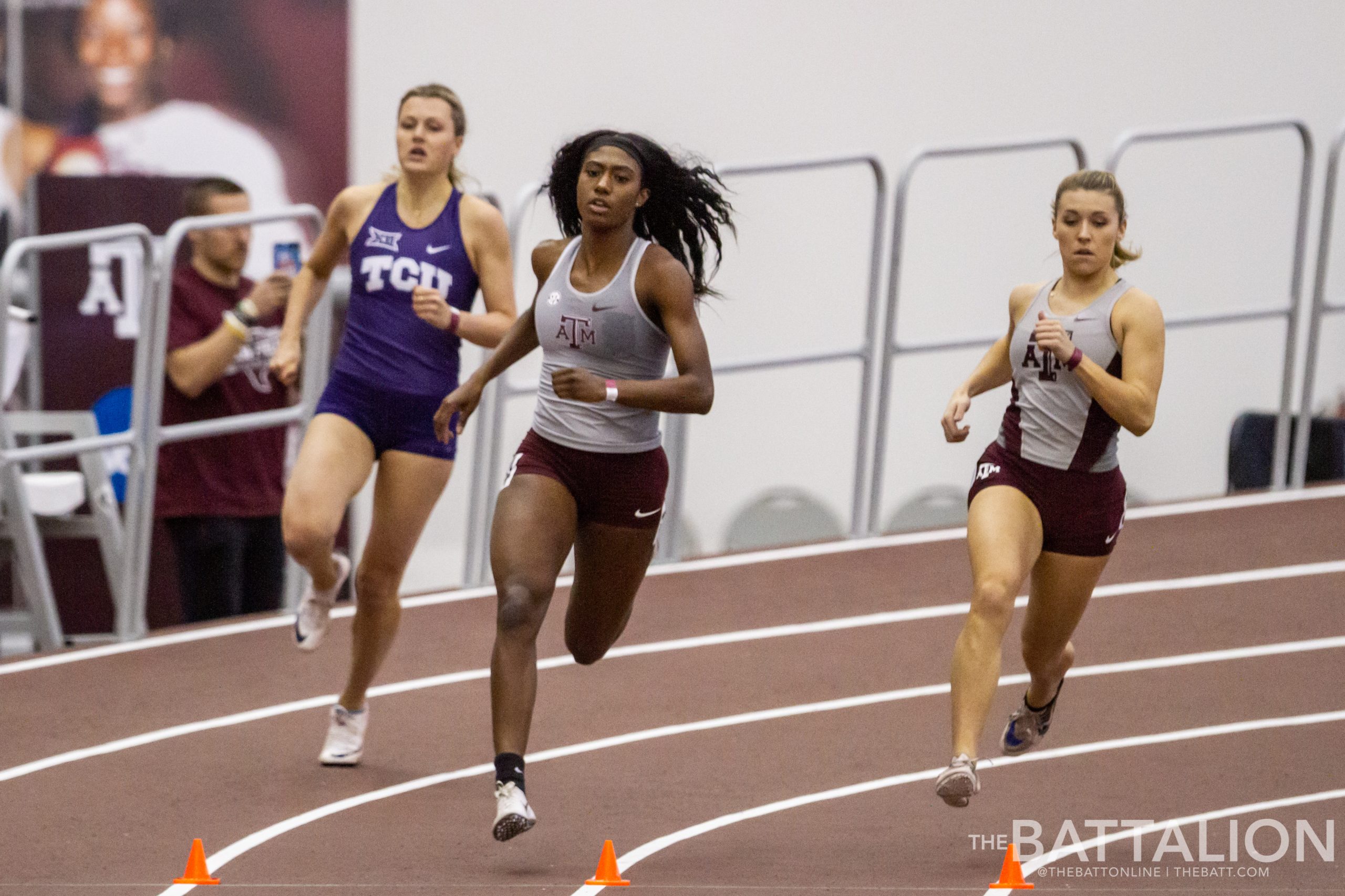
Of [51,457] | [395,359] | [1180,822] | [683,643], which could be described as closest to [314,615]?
[395,359]

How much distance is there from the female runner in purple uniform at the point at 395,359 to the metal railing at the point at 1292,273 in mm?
4050

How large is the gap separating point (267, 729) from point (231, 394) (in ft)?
6.49

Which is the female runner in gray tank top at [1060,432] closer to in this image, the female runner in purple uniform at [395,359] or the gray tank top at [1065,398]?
the gray tank top at [1065,398]

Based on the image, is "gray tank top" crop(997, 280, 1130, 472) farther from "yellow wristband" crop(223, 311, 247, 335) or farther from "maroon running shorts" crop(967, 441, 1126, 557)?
"yellow wristband" crop(223, 311, 247, 335)

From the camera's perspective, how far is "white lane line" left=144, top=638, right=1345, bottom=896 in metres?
6.08

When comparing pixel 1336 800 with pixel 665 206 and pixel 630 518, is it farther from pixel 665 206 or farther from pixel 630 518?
pixel 665 206

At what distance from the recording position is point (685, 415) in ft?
29.0

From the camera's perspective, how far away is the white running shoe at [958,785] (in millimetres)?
5148

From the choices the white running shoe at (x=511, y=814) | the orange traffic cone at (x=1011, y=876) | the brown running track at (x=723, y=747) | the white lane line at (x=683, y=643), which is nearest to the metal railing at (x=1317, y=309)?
the brown running track at (x=723, y=747)

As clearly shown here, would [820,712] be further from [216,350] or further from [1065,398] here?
[216,350]

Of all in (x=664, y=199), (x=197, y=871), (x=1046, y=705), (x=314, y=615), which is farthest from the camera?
(x=314, y=615)

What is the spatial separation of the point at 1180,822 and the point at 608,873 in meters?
1.92

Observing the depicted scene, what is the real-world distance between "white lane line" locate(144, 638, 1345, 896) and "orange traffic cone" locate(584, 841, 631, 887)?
0.48m

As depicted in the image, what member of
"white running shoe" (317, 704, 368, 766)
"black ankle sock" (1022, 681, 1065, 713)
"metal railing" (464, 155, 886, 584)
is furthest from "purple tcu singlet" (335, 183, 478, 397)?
"black ankle sock" (1022, 681, 1065, 713)
